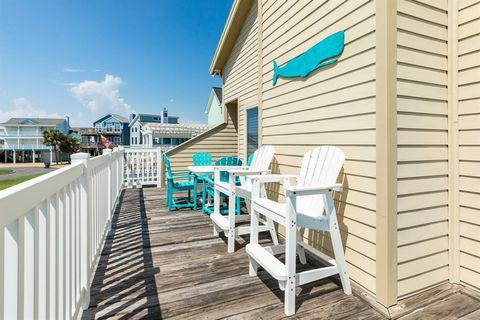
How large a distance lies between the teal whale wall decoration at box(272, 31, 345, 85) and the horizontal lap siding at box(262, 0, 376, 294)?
6cm

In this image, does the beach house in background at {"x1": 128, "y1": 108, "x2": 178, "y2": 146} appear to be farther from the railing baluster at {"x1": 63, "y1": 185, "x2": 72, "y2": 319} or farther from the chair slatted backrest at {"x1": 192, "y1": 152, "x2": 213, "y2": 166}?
the railing baluster at {"x1": 63, "y1": 185, "x2": 72, "y2": 319}

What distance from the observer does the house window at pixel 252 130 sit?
5.37 metres

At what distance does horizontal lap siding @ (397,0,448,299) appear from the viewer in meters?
1.86

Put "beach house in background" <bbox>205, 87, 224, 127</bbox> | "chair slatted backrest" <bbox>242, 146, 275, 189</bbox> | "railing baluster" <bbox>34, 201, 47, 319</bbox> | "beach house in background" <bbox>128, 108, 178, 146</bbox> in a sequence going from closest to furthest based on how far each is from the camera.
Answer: "railing baluster" <bbox>34, 201, 47, 319</bbox>
"chair slatted backrest" <bbox>242, 146, 275, 189</bbox>
"beach house in background" <bbox>205, 87, 224, 127</bbox>
"beach house in background" <bbox>128, 108, 178, 146</bbox>

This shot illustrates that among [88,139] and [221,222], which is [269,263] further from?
[88,139]

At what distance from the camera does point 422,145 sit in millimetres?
1942

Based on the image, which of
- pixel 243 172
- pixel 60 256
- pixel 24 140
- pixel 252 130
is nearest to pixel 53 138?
pixel 24 140

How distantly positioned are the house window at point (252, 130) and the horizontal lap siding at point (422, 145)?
351cm

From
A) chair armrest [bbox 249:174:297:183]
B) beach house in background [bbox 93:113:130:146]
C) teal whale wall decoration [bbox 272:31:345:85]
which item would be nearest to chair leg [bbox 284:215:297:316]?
chair armrest [bbox 249:174:297:183]

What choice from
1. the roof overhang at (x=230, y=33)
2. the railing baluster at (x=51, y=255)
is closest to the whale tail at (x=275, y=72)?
the roof overhang at (x=230, y=33)

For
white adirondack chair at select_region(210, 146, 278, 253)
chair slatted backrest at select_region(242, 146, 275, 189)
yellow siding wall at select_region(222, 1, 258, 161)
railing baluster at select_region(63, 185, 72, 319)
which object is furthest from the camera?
yellow siding wall at select_region(222, 1, 258, 161)

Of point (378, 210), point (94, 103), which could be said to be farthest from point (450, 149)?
point (94, 103)

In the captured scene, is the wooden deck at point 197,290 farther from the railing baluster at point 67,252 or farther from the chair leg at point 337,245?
the railing baluster at point 67,252

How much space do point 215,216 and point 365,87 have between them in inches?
84.5
